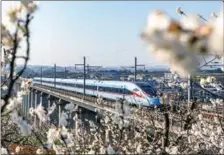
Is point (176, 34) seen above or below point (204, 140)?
above

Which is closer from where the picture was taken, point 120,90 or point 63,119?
point 63,119

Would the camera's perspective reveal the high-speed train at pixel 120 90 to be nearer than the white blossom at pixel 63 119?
No

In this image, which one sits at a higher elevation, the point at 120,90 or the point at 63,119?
the point at 63,119

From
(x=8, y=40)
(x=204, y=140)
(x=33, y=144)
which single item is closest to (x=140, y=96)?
(x=33, y=144)

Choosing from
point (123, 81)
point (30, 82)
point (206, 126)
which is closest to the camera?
point (30, 82)

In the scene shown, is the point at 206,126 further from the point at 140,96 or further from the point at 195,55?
the point at 140,96

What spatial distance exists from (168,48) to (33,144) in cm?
1192

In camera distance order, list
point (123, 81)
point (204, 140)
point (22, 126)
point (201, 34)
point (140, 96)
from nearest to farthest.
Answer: point (201, 34)
point (22, 126)
point (204, 140)
point (140, 96)
point (123, 81)

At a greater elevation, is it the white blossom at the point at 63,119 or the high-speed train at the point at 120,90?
the white blossom at the point at 63,119

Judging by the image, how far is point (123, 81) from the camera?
24.9 m

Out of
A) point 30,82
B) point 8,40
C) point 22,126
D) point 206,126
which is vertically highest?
point 8,40

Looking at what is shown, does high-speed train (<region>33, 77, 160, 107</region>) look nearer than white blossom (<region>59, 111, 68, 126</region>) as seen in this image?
No

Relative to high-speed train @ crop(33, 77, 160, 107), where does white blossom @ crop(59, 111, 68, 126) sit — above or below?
above

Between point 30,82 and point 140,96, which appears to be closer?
point 30,82
